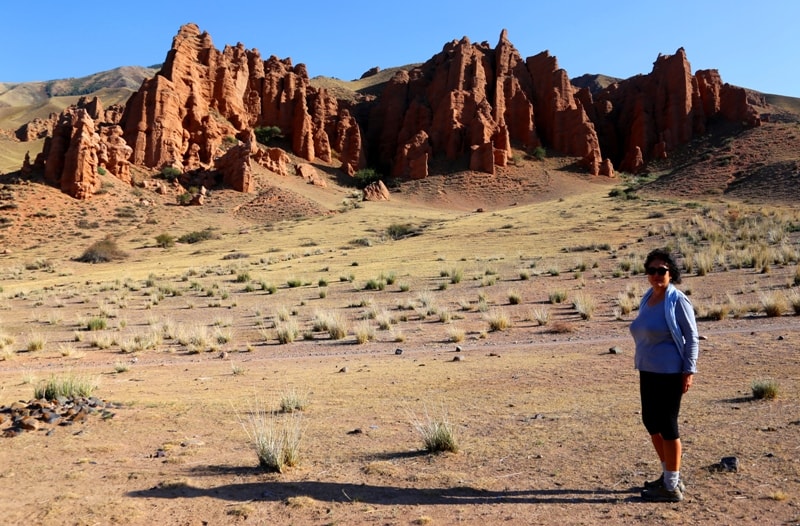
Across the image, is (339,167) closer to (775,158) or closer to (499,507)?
(775,158)

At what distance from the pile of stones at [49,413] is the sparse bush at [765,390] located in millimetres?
8477

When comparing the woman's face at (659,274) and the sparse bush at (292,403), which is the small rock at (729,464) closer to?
the woman's face at (659,274)

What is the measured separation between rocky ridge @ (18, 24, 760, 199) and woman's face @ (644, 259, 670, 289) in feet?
214

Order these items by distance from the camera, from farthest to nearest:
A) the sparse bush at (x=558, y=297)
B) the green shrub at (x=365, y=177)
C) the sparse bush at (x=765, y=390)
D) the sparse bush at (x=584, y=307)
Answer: the green shrub at (x=365, y=177) < the sparse bush at (x=558, y=297) < the sparse bush at (x=584, y=307) < the sparse bush at (x=765, y=390)

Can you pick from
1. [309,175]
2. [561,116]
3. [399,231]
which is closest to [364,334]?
[399,231]

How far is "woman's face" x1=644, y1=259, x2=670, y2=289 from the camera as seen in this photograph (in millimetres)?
5277

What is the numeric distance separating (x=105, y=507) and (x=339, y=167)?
85087 millimetres

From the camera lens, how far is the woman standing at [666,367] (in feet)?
16.4

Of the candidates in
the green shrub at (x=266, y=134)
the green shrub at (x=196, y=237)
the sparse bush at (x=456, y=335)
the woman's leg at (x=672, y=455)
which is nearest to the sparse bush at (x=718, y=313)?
the sparse bush at (x=456, y=335)

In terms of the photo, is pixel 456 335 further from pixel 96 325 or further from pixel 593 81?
pixel 593 81

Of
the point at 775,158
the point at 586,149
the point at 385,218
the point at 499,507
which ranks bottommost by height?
the point at 499,507

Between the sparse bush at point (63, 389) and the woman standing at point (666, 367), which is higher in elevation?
the woman standing at point (666, 367)

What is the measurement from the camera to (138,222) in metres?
57.9

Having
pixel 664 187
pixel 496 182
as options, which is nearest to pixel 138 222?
pixel 496 182
